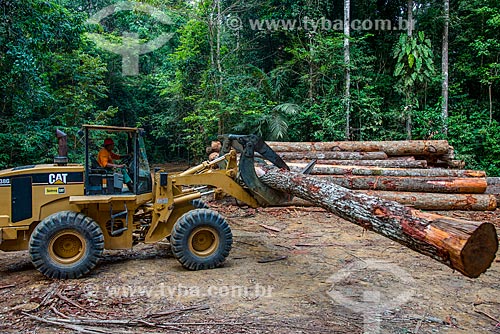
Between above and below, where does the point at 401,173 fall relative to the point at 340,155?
below

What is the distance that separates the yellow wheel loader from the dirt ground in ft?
1.24

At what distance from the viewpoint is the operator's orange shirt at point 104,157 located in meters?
5.89

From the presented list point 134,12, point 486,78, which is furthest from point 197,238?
point 134,12

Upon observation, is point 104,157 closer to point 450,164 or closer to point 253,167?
point 253,167

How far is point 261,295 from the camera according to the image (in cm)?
483

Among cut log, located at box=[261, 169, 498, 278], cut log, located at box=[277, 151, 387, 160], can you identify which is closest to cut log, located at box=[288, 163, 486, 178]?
cut log, located at box=[277, 151, 387, 160]

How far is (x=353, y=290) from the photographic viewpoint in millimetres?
5016

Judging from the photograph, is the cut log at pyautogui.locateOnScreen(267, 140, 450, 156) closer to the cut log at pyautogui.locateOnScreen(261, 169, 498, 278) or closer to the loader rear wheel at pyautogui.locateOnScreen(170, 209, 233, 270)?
the loader rear wheel at pyautogui.locateOnScreen(170, 209, 233, 270)

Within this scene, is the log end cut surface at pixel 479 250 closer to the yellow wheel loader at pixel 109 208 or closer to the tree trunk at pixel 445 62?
the yellow wheel loader at pixel 109 208

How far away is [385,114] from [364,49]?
12.6 feet

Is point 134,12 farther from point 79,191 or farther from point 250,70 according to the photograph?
point 79,191

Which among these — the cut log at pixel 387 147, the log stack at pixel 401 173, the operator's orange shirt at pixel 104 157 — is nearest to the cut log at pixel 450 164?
the log stack at pixel 401 173

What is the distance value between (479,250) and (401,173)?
8320 mm

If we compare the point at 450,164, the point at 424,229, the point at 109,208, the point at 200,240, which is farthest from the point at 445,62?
the point at 109,208
